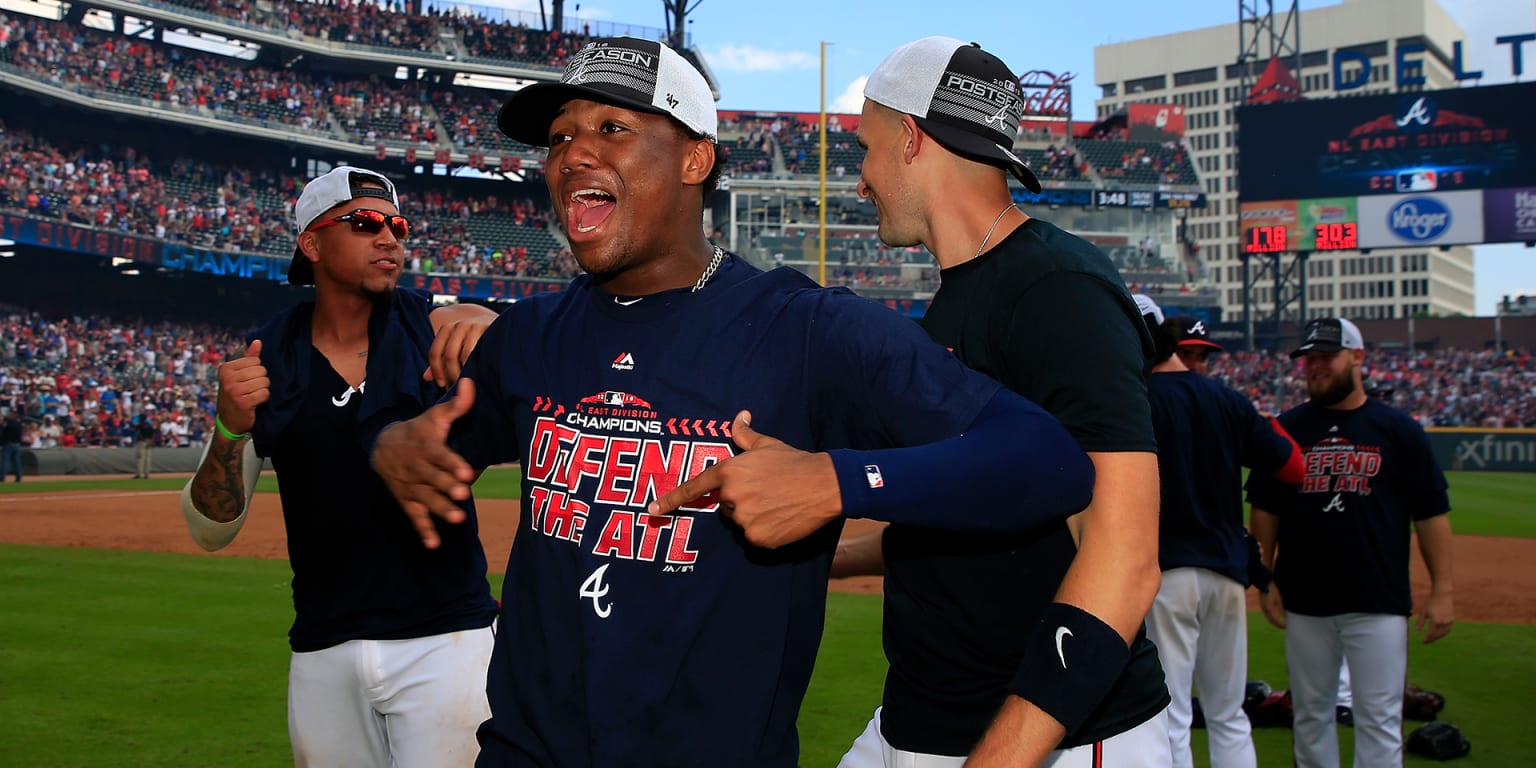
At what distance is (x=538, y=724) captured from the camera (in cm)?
236

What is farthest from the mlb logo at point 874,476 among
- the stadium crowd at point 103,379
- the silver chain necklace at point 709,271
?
the stadium crowd at point 103,379

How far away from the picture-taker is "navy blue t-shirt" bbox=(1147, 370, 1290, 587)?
231 inches

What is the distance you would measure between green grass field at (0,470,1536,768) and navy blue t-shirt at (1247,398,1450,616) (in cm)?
126

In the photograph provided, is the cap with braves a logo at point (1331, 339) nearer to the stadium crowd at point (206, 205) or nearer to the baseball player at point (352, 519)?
the baseball player at point (352, 519)

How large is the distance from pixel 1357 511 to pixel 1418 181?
47.6m

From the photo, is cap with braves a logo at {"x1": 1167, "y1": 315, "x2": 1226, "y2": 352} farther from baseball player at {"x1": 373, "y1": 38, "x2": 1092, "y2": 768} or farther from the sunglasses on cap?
baseball player at {"x1": 373, "y1": 38, "x2": 1092, "y2": 768}

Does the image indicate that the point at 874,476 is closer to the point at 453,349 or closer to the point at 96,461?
the point at 453,349

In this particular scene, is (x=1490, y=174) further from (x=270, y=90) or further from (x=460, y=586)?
(x=460, y=586)

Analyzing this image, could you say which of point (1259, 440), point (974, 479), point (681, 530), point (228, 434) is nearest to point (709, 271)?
point (681, 530)

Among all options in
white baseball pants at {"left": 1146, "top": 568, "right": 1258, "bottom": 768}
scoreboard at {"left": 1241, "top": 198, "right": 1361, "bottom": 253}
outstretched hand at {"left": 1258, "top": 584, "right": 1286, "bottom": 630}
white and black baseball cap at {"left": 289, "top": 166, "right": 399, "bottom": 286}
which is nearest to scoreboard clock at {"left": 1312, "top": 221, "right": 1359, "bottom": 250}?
scoreboard at {"left": 1241, "top": 198, "right": 1361, "bottom": 253}

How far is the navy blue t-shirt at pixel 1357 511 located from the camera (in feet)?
20.1

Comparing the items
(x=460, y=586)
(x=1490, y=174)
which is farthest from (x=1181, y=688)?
(x=1490, y=174)

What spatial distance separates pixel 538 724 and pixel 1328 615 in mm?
5205

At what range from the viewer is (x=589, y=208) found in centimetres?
256
